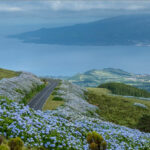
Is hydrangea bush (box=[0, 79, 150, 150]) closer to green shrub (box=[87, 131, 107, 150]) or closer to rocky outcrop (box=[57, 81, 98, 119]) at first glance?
green shrub (box=[87, 131, 107, 150])

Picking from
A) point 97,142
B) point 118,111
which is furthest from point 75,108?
point 97,142

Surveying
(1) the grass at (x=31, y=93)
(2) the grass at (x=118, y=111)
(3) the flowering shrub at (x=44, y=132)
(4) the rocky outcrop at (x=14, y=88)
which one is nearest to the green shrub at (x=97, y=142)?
(3) the flowering shrub at (x=44, y=132)

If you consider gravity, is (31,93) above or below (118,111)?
above

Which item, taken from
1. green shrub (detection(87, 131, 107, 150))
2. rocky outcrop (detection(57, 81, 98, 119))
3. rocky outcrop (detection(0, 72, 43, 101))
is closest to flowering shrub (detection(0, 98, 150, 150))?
green shrub (detection(87, 131, 107, 150))

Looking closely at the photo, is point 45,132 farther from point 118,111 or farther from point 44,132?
point 118,111

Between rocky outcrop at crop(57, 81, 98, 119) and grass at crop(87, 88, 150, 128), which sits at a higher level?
rocky outcrop at crop(57, 81, 98, 119)

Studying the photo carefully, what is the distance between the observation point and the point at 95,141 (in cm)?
1205

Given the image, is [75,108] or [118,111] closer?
[75,108]

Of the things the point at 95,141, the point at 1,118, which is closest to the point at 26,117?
the point at 1,118

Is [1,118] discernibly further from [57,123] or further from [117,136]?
[117,136]

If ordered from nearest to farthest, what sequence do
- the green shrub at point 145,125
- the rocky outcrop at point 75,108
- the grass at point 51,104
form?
the rocky outcrop at point 75,108
the green shrub at point 145,125
the grass at point 51,104

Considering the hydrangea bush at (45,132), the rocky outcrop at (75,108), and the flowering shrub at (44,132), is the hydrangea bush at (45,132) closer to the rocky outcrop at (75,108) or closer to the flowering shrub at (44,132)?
the flowering shrub at (44,132)

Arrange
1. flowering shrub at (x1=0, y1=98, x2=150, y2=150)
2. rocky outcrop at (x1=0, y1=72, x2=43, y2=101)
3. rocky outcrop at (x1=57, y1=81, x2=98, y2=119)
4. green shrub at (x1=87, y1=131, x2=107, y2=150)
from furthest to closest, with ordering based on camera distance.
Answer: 1. rocky outcrop at (x1=0, y1=72, x2=43, y2=101)
2. rocky outcrop at (x1=57, y1=81, x2=98, y2=119)
3. flowering shrub at (x1=0, y1=98, x2=150, y2=150)
4. green shrub at (x1=87, y1=131, x2=107, y2=150)

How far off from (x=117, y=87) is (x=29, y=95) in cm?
10382
